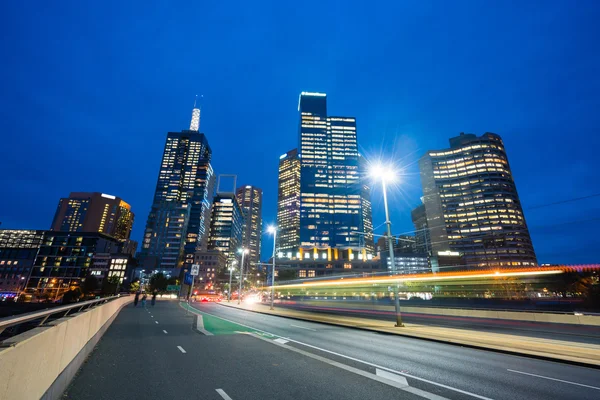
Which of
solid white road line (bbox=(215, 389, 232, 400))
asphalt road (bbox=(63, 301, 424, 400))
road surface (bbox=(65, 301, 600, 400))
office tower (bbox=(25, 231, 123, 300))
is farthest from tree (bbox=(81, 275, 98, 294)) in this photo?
solid white road line (bbox=(215, 389, 232, 400))

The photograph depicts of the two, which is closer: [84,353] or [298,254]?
[84,353]

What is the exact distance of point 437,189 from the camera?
18600 cm

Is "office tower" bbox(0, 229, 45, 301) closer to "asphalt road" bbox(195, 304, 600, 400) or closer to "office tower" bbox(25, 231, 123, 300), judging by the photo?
"office tower" bbox(25, 231, 123, 300)

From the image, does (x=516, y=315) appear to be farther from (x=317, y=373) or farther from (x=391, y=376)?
(x=317, y=373)

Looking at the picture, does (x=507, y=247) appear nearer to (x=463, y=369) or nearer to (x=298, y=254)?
(x=298, y=254)

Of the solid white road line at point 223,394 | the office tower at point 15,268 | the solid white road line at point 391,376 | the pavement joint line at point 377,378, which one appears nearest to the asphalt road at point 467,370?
the solid white road line at point 391,376

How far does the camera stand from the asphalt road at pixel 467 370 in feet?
21.3

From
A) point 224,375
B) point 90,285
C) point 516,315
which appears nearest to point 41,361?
point 224,375

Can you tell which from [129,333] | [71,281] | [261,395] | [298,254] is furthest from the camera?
[298,254]

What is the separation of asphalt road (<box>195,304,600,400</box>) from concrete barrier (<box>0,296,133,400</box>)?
7314mm

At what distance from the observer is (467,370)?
328 inches

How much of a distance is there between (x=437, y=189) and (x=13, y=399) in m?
205

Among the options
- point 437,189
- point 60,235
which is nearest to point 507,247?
point 437,189

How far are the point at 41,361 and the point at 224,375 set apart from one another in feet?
13.5
